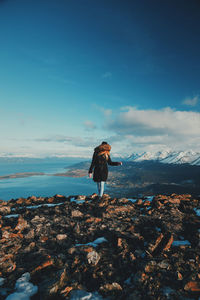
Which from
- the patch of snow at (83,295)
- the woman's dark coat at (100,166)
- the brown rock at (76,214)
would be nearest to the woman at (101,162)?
the woman's dark coat at (100,166)

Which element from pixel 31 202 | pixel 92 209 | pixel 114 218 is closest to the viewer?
pixel 114 218

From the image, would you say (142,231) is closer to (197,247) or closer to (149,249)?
(149,249)

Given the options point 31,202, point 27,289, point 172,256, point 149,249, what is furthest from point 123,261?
point 31,202

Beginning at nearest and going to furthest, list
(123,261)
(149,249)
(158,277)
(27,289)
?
(27,289), (158,277), (123,261), (149,249)

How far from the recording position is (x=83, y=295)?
2686mm

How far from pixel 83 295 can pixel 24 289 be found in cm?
109

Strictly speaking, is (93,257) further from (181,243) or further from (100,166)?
(100,166)

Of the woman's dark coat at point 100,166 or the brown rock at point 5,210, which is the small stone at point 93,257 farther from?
the brown rock at point 5,210

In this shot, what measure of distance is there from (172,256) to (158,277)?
0.92 m

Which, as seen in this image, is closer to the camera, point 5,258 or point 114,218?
point 5,258

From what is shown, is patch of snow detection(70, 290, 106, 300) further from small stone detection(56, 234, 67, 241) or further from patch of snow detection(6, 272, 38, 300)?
small stone detection(56, 234, 67, 241)

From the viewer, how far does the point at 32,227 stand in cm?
570

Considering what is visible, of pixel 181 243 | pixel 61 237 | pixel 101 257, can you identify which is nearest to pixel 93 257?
pixel 101 257

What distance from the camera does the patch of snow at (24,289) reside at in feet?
8.57
